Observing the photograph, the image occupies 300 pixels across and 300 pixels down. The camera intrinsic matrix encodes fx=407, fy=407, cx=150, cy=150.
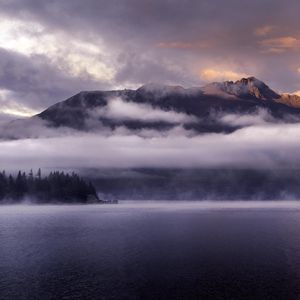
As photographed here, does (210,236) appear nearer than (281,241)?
No

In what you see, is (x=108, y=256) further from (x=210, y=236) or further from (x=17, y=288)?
(x=210, y=236)


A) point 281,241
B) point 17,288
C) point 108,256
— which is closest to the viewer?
point 17,288

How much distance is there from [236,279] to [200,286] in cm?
952

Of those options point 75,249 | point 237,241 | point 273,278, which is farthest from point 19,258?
point 237,241

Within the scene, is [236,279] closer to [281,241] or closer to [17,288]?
[17,288]

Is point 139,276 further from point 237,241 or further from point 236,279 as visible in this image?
point 237,241

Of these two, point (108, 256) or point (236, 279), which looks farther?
point (108, 256)

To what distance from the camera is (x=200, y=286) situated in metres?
75.9

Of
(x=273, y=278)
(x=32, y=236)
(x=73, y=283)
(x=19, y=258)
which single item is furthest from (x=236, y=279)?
(x=32, y=236)

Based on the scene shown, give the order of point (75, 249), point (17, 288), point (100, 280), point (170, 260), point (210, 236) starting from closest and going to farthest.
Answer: point (17, 288) < point (100, 280) < point (170, 260) < point (75, 249) < point (210, 236)

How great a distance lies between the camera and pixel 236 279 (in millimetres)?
81250

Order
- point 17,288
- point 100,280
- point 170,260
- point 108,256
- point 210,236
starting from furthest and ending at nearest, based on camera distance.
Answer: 1. point 210,236
2. point 108,256
3. point 170,260
4. point 100,280
5. point 17,288

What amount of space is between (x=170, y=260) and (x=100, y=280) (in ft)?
85.2

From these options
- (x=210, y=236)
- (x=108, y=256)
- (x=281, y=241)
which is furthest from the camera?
(x=210, y=236)
